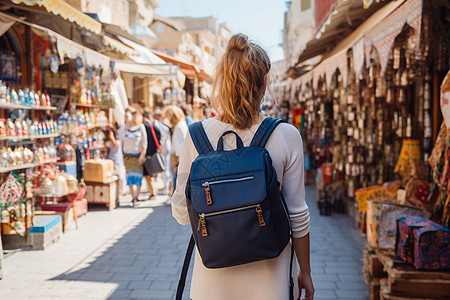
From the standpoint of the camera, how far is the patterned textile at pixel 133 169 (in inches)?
323

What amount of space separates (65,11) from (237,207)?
16.0ft

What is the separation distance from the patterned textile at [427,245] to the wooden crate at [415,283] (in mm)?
59

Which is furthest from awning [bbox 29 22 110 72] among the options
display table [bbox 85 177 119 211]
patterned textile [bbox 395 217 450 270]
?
patterned textile [bbox 395 217 450 270]

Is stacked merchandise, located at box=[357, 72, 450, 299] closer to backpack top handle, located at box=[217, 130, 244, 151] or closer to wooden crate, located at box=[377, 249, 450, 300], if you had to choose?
wooden crate, located at box=[377, 249, 450, 300]

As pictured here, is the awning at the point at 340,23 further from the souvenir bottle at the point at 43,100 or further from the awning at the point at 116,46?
the souvenir bottle at the point at 43,100

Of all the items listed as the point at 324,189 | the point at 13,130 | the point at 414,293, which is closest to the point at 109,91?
the point at 13,130

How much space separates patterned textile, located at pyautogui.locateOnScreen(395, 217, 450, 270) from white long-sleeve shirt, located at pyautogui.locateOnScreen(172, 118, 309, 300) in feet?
5.79

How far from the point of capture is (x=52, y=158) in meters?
6.71

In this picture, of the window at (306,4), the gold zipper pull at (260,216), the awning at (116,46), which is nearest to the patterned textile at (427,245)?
the gold zipper pull at (260,216)

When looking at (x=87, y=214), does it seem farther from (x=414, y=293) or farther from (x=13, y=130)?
(x=414, y=293)

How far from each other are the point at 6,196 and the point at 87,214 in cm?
250

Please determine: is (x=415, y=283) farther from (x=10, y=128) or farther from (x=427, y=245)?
(x=10, y=128)

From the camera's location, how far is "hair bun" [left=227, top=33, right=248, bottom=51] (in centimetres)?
174

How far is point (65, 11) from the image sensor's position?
5480mm
